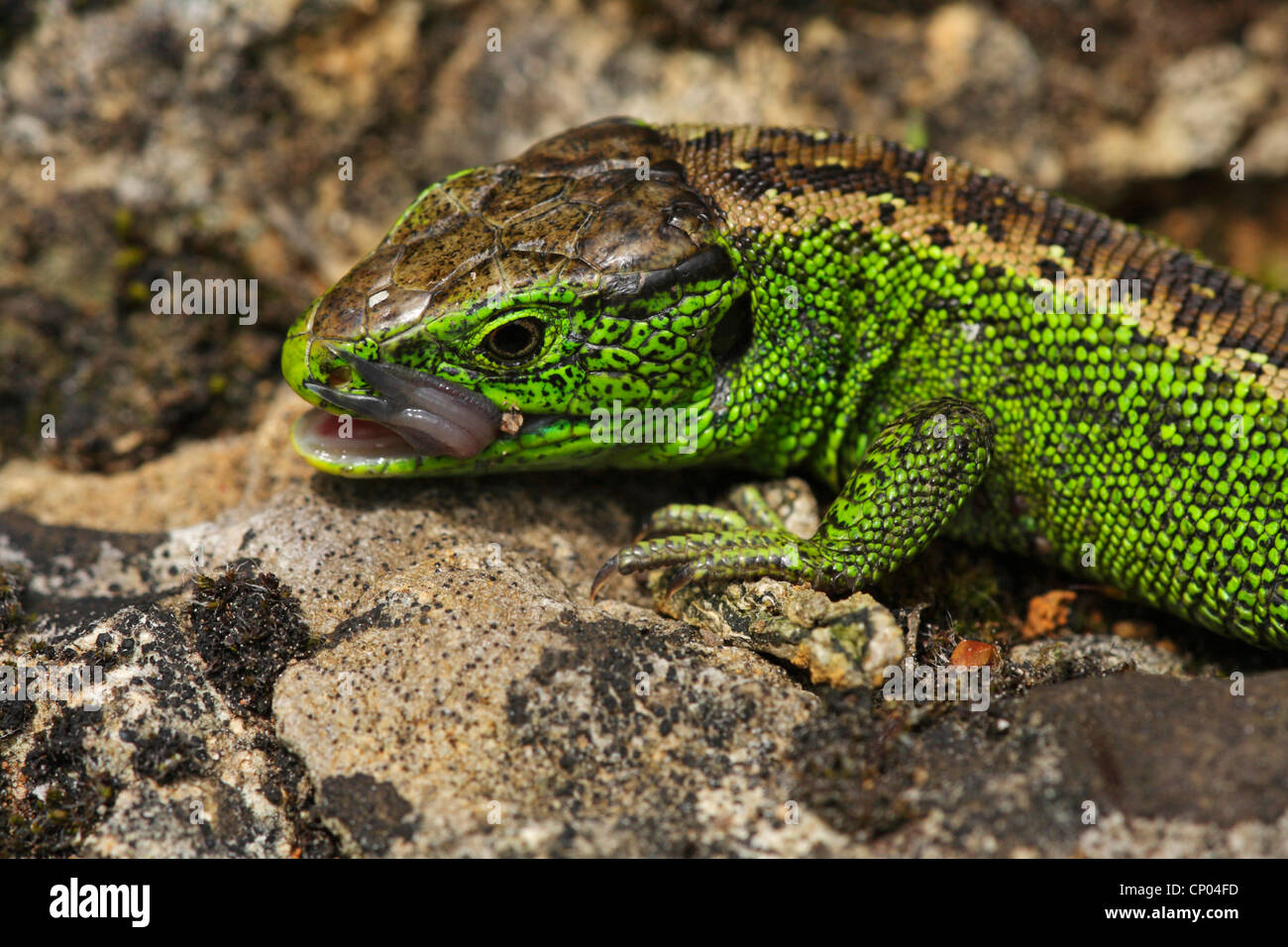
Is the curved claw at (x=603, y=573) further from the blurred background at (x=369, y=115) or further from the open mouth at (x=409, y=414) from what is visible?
the blurred background at (x=369, y=115)

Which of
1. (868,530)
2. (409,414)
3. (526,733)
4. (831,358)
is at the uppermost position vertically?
(831,358)

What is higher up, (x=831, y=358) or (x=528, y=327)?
(x=528, y=327)

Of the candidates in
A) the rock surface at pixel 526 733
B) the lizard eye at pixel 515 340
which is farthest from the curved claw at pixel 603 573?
the lizard eye at pixel 515 340

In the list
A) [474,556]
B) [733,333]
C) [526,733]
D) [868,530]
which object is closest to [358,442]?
[474,556]

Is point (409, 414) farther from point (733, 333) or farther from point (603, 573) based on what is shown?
point (733, 333)

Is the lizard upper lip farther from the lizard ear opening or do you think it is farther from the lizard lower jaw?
the lizard ear opening
